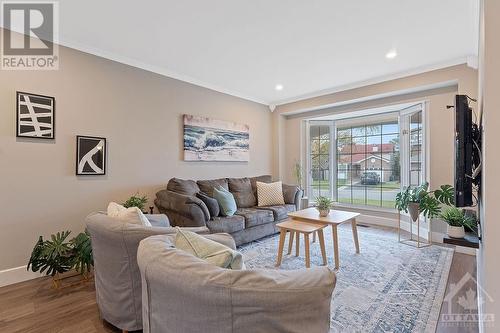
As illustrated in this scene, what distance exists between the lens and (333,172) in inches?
226

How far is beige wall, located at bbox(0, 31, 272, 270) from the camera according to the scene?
8.48 feet

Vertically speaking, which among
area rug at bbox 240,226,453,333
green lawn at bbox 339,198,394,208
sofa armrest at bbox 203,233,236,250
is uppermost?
sofa armrest at bbox 203,233,236,250

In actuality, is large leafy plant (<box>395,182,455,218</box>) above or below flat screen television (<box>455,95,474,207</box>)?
below

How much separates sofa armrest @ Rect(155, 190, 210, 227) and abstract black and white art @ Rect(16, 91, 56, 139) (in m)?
1.49

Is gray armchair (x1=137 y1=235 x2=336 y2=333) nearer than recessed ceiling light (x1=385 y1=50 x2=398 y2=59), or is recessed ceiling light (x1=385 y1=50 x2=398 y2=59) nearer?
gray armchair (x1=137 y1=235 x2=336 y2=333)

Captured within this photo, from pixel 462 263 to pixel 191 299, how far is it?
3.48m

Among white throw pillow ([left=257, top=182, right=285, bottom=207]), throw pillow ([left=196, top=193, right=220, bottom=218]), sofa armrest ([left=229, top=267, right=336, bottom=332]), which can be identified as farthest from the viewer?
white throw pillow ([left=257, top=182, right=285, bottom=207])

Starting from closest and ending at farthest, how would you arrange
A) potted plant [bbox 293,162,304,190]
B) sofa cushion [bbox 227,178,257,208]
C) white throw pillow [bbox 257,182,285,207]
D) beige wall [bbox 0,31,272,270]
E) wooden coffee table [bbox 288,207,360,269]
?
beige wall [bbox 0,31,272,270], wooden coffee table [bbox 288,207,360,269], sofa cushion [bbox 227,178,257,208], white throw pillow [bbox 257,182,285,207], potted plant [bbox 293,162,304,190]

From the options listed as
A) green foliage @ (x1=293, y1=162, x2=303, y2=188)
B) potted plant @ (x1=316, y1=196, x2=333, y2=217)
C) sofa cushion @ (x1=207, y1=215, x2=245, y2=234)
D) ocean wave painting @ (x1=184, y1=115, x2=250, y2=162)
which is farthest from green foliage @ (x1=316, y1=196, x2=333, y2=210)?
green foliage @ (x1=293, y1=162, x2=303, y2=188)

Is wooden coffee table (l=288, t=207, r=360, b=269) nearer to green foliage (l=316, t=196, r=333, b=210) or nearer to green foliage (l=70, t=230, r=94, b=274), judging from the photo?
green foliage (l=316, t=196, r=333, b=210)

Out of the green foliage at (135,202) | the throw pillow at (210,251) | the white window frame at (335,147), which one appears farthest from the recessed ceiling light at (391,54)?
the green foliage at (135,202)

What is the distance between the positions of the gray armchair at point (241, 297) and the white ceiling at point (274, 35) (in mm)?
2237

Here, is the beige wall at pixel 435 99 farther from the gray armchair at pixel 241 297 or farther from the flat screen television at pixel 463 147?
the gray armchair at pixel 241 297

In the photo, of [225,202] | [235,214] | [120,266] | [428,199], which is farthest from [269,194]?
[120,266]
